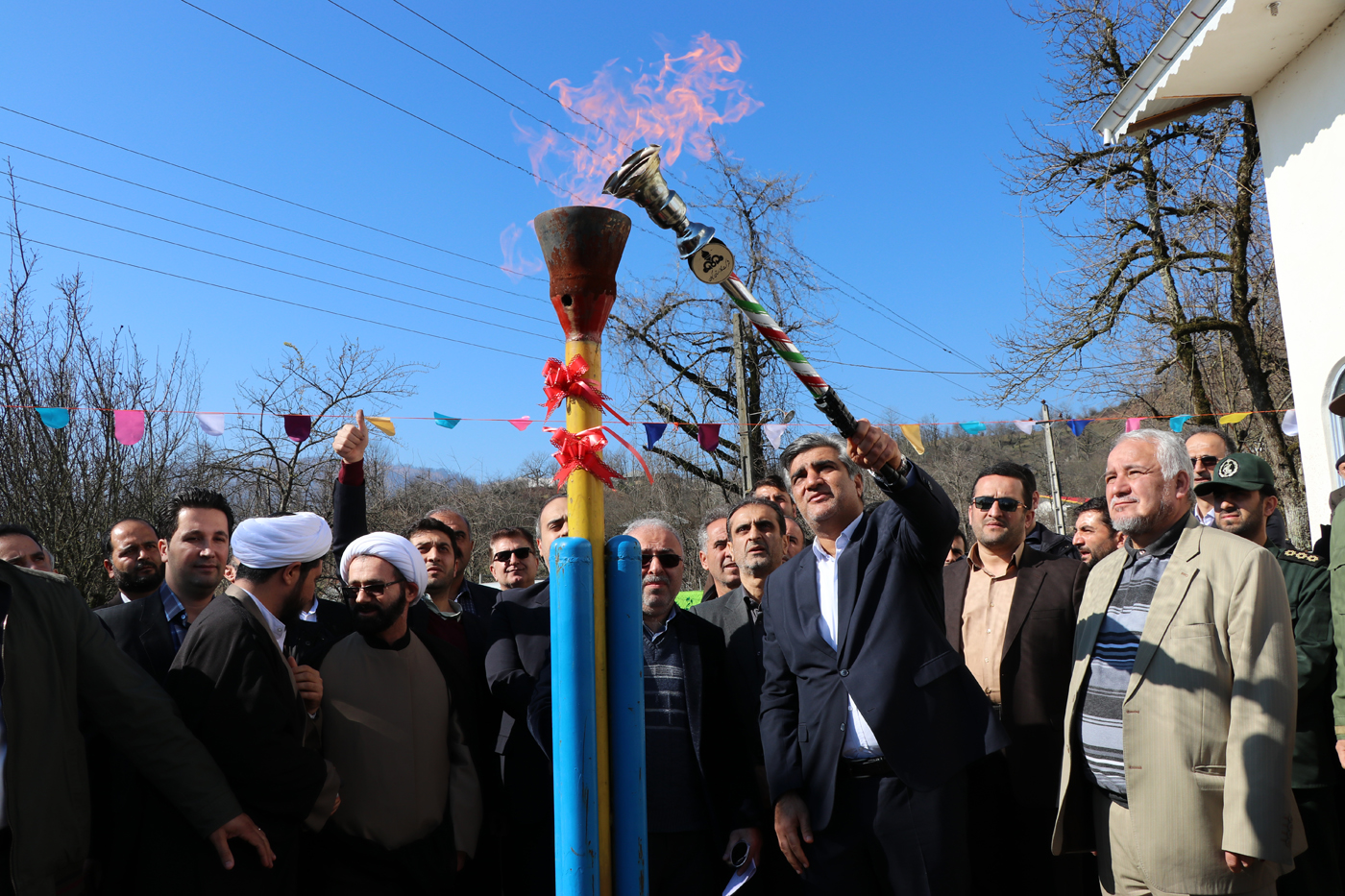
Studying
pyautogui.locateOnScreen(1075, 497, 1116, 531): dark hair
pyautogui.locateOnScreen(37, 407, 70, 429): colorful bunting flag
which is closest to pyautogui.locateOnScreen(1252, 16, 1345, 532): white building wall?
pyautogui.locateOnScreen(1075, 497, 1116, 531): dark hair

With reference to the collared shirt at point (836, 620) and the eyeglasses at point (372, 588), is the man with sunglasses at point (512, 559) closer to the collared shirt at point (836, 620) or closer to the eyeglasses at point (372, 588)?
the eyeglasses at point (372, 588)

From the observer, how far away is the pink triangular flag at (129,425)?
10.9 meters

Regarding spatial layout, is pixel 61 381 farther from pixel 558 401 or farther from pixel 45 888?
pixel 558 401

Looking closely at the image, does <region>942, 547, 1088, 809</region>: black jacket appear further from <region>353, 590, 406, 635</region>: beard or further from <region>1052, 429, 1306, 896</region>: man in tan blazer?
<region>353, 590, 406, 635</region>: beard

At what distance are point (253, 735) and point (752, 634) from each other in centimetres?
185

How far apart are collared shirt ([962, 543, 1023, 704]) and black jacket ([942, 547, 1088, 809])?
77 mm

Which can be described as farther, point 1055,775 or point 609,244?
point 1055,775

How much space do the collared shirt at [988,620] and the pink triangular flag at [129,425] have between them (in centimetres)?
1017

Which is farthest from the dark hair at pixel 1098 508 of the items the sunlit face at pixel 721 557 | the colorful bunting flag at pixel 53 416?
the colorful bunting flag at pixel 53 416

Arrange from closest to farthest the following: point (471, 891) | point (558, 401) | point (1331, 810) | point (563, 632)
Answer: point (563, 632) < point (558, 401) < point (471, 891) < point (1331, 810)

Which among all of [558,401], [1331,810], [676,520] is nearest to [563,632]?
[558,401]

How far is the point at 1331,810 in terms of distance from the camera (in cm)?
386

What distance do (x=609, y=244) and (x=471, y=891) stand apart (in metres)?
2.43

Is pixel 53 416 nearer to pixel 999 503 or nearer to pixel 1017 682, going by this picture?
pixel 999 503
